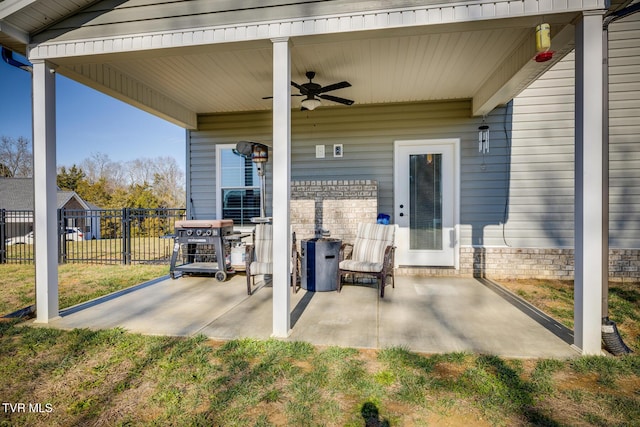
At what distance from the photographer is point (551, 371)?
7.53ft

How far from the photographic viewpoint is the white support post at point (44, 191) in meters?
3.26

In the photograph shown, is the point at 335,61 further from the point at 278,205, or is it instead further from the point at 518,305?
the point at 518,305

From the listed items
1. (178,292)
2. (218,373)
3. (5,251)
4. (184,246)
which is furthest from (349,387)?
(5,251)

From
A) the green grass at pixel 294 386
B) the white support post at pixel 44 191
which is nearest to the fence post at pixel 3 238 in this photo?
the white support post at pixel 44 191

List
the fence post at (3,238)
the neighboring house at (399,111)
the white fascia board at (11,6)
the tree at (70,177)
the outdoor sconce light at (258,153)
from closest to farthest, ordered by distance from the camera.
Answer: the neighboring house at (399,111) < the white fascia board at (11,6) < the outdoor sconce light at (258,153) < the fence post at (3,238) < the tree at (70,177)

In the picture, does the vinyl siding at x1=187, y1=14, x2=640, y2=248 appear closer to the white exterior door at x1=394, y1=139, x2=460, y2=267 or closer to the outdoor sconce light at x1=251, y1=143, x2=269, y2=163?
the white exterior door at x1=394, y1=139, x2=460, y2=267

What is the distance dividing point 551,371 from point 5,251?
9.76 meters

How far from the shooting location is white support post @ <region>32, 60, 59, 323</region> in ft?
10.7

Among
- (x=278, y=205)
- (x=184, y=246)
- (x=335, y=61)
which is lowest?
(x=184, y=246)

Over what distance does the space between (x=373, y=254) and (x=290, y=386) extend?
276cm

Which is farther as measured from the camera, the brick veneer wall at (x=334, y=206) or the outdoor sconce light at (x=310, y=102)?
the brick veneer wall at (x=334, y=206)

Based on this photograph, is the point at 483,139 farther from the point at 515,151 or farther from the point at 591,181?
the point at 591,181

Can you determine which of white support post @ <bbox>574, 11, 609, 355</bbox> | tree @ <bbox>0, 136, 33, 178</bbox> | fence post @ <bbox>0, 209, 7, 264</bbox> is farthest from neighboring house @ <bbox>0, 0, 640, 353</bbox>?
tree @ <bbox>0, 136, 33, 178</bbox>

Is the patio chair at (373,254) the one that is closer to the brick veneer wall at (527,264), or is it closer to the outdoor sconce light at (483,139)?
the brick veneer wall at (527,264)
